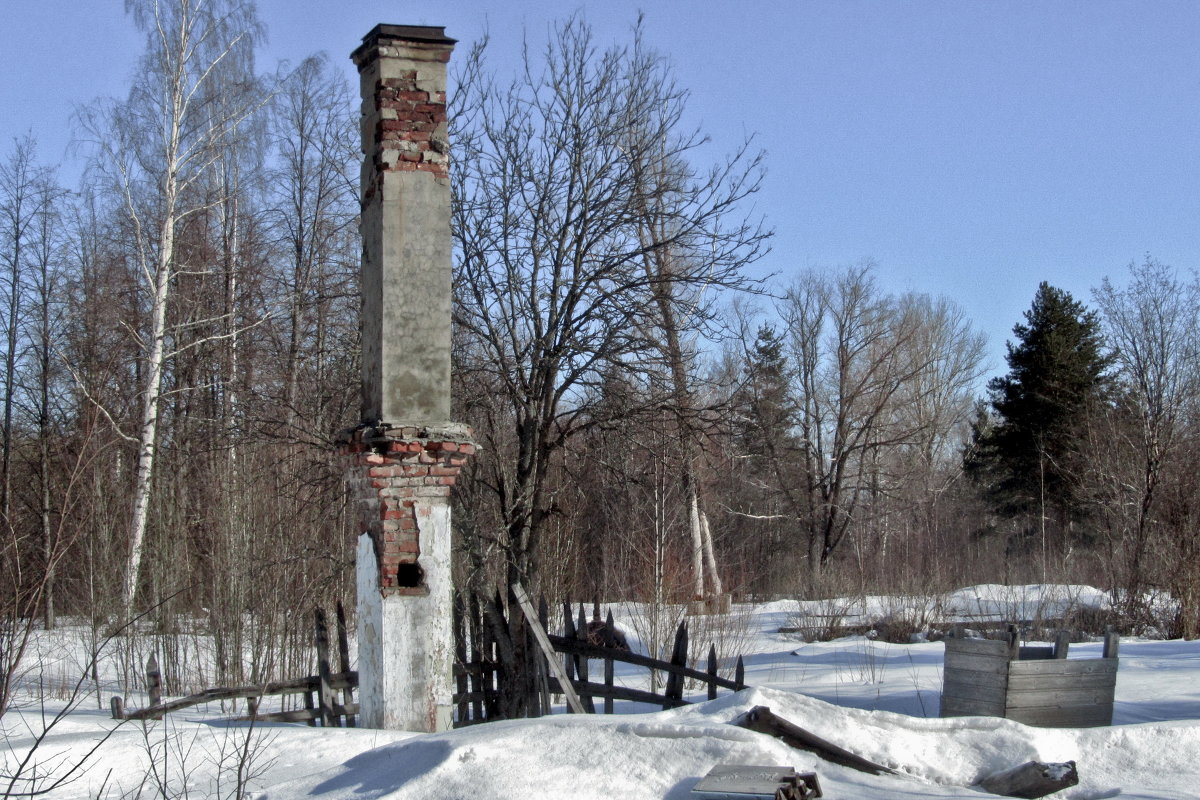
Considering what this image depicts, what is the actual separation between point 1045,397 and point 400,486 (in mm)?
24464

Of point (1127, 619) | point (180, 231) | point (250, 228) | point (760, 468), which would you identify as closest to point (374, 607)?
point (1127, 619)

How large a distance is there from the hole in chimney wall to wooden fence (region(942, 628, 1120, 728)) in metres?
4.20

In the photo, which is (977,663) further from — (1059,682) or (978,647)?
(1059,682)

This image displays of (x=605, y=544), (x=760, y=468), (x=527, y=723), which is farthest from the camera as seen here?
(x=760, y=468)

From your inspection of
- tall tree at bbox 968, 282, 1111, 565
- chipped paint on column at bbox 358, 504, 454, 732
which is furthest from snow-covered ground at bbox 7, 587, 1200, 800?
tall tree at bbox 968, 282, 1111, 565

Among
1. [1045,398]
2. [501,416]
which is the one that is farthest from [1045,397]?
[501,416]

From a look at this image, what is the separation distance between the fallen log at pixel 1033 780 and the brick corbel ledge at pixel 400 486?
167 inches

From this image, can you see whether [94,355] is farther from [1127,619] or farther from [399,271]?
[1127,619]

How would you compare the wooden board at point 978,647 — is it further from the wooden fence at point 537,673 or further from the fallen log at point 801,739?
the fallen log at point 801,739

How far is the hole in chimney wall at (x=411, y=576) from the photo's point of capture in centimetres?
796

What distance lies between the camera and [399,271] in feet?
26.9

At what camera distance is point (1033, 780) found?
5.80 meters

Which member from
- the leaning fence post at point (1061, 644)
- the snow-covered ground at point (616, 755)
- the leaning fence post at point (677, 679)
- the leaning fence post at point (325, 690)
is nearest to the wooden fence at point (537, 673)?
the leaning fence post at point (677, 679)

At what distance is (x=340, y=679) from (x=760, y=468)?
23087 millimetres
